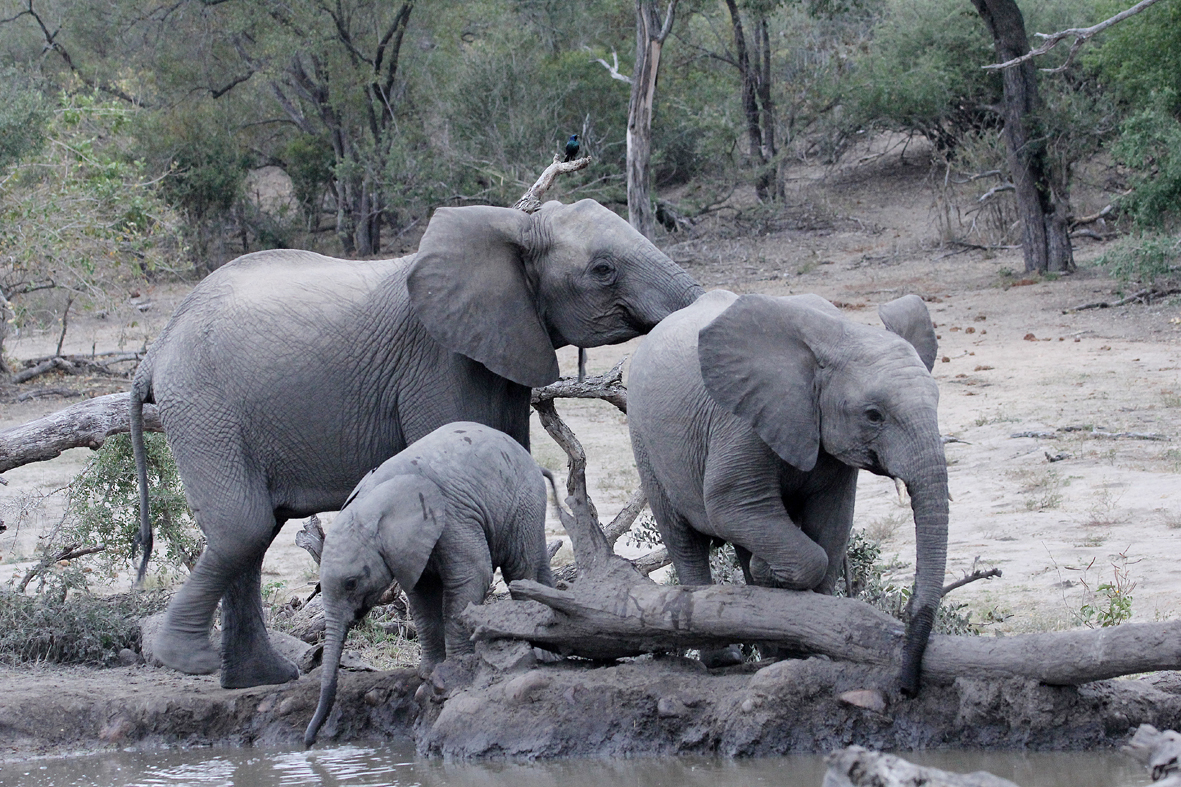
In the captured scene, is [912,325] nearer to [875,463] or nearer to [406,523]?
[875,463]

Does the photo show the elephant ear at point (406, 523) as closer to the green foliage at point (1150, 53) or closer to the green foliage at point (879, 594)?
the green foliage at point (879, 594)

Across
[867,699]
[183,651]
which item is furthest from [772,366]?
[183,651]

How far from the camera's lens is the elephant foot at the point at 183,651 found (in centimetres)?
570

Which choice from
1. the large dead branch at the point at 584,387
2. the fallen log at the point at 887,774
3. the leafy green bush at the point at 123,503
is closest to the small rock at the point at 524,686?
the fallen log at the point at 887,774

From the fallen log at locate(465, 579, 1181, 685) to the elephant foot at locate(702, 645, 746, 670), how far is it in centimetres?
27

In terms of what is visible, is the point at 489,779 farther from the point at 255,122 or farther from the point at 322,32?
the point at 255,122

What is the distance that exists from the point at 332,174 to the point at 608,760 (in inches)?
901

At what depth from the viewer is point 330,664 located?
4.81 m

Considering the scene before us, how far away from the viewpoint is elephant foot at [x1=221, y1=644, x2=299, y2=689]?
5777 millimetres

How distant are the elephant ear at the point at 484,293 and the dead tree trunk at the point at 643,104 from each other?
14.1m

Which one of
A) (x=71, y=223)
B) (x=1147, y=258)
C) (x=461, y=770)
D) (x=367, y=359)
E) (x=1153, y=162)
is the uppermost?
(x=1153, y=162)

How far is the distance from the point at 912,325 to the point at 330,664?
233 cm

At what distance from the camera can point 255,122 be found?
27.0 m

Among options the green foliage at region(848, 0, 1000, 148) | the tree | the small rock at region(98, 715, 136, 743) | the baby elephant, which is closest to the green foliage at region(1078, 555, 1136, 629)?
the baby elephant
